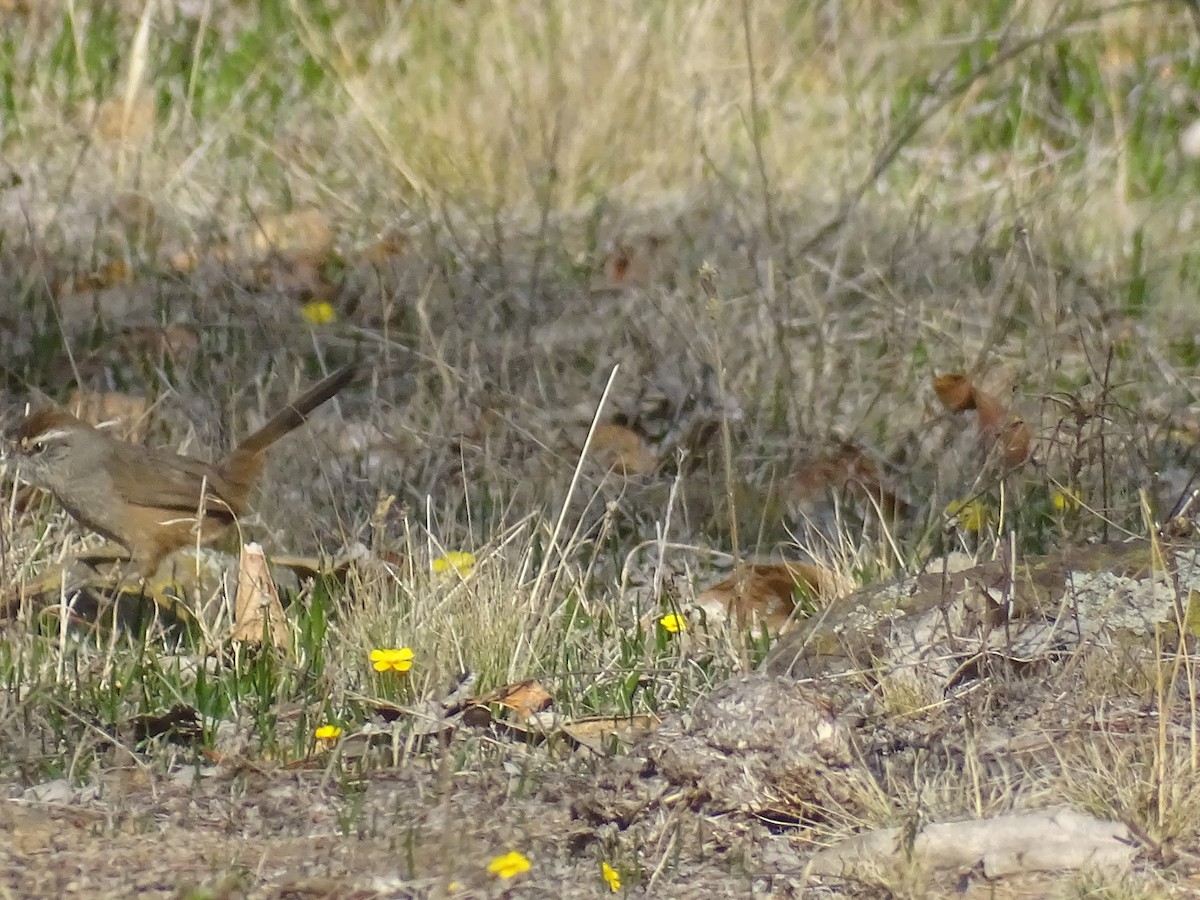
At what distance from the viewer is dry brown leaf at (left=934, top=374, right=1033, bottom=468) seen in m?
4.64

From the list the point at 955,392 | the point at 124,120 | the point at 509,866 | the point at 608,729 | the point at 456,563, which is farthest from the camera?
the point at 124,120

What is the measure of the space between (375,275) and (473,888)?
13.1 feet

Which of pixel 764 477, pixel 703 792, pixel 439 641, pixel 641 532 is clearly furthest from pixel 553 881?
pixel 764 477

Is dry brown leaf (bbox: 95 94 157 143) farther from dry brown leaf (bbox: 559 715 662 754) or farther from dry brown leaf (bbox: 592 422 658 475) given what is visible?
dry brown leaf (bbox: 559 715 662 754)

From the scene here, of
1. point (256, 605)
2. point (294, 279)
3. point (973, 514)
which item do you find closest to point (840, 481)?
point (973, 514)

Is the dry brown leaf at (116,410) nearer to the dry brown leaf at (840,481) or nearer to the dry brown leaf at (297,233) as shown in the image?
the dry brown leaf at (297,233)

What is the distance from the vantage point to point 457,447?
5.09 metres

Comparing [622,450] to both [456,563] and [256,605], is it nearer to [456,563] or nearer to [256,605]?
[456,563]

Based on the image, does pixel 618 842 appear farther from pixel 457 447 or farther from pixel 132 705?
pixel 457 447

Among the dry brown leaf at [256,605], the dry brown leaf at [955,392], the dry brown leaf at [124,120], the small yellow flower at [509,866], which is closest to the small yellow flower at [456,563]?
the dry brown leaf at [256,605]

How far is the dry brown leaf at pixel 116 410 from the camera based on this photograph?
5371mm

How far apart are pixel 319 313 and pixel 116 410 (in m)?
0.88

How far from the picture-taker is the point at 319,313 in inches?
243

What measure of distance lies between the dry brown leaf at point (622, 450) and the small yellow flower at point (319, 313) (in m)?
1.25
